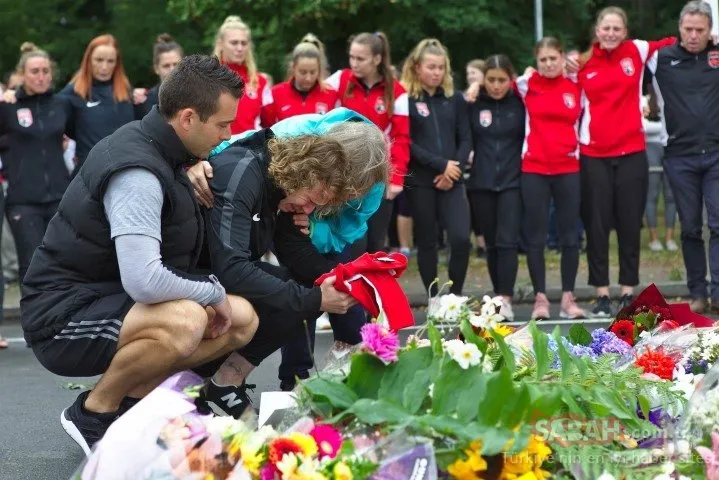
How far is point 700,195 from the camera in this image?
912 centimetres

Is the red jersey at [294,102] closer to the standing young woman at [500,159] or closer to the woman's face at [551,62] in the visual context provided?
the standing young woman at [500,159]

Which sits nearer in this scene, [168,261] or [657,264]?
[168,261]

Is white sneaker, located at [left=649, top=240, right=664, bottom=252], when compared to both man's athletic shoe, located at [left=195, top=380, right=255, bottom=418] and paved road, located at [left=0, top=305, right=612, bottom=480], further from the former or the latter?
man's athletic shoe, located at [left=195, top=380, right=255, bottom=418]

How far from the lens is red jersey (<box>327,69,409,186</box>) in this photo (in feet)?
29.8

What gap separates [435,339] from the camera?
3.85 meters

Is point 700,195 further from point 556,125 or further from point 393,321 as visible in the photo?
point 393,321

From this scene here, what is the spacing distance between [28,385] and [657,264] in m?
6.87

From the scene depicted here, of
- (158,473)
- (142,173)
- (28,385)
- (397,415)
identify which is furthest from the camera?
(28,385)

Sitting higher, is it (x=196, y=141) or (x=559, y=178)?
(x=196, y=141)

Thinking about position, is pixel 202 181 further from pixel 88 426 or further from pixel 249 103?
pixel 249 103

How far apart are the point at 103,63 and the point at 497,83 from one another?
9.66ft

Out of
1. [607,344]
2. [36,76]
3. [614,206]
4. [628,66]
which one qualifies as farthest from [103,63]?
[607,344]

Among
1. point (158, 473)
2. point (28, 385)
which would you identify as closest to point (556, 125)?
point (28, 385)

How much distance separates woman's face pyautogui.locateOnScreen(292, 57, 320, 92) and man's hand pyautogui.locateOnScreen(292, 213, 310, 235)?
12.1 feet
